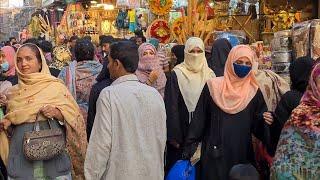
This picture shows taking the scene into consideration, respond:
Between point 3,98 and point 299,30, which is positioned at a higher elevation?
point 299,30

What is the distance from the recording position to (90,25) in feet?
53.1

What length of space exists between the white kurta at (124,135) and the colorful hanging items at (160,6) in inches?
239

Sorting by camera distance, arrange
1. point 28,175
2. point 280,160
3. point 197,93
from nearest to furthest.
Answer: point 280,160, point 28,175, point 197,93

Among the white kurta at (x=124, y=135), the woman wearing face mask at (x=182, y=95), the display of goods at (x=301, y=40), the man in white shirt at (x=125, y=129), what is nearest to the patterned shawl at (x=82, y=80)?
the woman wearing face mask at (x=182, y=95)

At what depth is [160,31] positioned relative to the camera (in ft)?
29.4

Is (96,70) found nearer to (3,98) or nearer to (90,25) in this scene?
(3,98)

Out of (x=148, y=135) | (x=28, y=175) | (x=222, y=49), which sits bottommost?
(x=28, y=175)

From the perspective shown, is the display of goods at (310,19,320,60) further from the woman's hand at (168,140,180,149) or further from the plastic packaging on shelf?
the woman's hand at (168,140,180,149)

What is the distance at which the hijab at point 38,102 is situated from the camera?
3521mm

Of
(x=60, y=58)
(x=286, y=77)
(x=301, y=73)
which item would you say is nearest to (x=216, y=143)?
(x=301, y=73)

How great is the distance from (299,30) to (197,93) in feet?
5.86

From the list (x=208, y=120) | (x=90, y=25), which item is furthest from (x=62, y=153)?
(x=90, y=25)

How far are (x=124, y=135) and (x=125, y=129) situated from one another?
Answer: 0.12 ft

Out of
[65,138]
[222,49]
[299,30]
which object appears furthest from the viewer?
[299,30]
